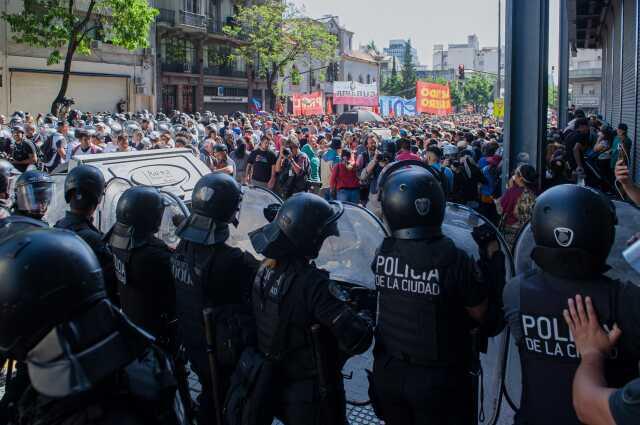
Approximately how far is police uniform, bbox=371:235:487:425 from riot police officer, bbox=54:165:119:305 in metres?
1.87

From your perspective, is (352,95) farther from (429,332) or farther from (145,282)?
(429,332)

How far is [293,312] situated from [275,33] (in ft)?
128

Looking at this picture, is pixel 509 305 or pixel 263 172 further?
pixel 263 172

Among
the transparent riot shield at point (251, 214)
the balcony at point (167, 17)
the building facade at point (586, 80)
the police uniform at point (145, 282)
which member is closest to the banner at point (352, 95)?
the balcony at point (167, 17)

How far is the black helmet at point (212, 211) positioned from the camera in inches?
136

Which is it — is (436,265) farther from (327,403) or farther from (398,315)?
(327,403)

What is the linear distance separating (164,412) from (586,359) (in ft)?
4.41

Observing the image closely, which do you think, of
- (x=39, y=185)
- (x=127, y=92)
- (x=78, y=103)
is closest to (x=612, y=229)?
(x=39, y=185)

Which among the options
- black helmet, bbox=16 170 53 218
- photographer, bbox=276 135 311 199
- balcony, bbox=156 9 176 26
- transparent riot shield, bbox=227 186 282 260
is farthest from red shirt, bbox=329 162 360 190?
balcony, bbox=156 9 176 26

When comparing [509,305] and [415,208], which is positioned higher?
[415,208]

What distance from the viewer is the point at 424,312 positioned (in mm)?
2842

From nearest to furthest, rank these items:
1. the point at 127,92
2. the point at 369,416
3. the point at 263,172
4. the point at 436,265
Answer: the point at 436,265 < the point at 369,416 < the point at 263,172 < the point at 127,92

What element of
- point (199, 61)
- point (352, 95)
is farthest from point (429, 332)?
point (199, 61)

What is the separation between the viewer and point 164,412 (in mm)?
1831
